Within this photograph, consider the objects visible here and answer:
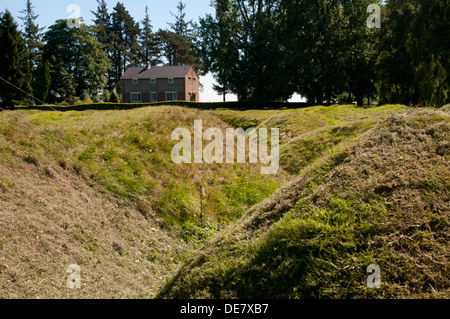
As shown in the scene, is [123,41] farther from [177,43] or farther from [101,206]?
[101,206]

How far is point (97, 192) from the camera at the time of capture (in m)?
5.75

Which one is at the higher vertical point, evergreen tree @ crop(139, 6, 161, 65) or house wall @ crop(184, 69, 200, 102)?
evergreen tree @ crop(139, 6, 161, 65)

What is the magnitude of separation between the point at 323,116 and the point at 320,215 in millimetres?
13191

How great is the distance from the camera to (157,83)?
48.4 meters

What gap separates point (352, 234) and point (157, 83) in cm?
4832

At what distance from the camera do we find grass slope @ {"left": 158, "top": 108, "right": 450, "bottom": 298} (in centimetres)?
249

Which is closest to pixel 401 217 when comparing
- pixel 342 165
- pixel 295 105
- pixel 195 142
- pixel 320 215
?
pixel 320 215

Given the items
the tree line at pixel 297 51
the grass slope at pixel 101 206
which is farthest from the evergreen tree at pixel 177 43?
the grass slope at pixel 101 206

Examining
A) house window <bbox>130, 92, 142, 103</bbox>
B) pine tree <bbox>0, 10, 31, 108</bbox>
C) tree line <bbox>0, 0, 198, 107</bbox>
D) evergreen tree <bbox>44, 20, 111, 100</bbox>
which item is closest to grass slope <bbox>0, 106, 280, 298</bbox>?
tree line <bbox>0, 0, 198, 107</bbox>

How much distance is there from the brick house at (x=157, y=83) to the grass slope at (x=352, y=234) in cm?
4539

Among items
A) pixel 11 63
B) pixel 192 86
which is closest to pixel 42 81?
pixel 11 63

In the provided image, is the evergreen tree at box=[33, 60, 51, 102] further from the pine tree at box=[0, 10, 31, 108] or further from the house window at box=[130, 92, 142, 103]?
the house window at box=[130, 92, 142, 103]

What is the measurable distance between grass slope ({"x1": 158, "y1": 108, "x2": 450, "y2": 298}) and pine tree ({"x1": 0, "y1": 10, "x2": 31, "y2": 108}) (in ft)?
109

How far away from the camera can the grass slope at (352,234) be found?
249cm
